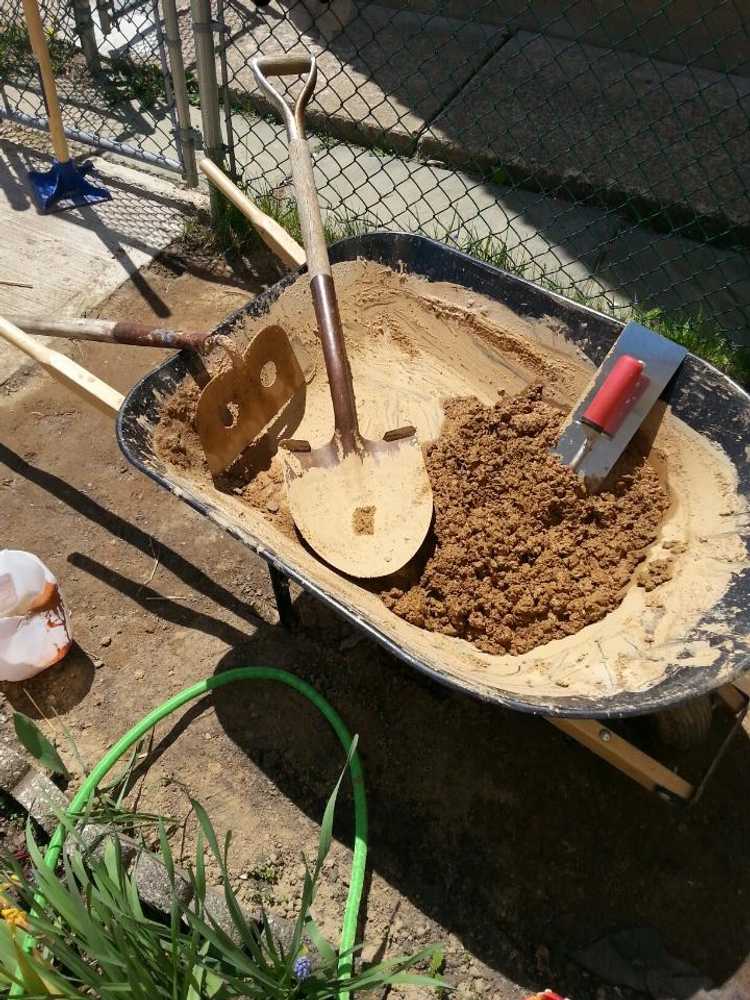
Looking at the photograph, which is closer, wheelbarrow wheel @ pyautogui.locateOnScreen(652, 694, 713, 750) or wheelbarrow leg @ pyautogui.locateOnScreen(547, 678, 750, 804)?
wheelbarrow leg @ pyautogui.locateOnScreen(547, 678, 750, 804)

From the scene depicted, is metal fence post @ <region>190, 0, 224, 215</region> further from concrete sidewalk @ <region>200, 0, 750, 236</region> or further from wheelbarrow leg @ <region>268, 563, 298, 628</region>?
wheelbarrow leg @ <region>268, 563, 298, 628</region>

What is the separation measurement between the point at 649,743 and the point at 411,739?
0.63 m

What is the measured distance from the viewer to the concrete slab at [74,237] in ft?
11.0

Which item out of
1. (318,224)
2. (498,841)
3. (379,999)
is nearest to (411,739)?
(498,841)

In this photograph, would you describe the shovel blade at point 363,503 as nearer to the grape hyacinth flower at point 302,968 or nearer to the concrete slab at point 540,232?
the grape hyacinth flower at point 302,968

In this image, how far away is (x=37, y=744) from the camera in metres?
2.00

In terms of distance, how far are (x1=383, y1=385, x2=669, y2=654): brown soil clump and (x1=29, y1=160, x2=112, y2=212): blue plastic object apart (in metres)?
2.47

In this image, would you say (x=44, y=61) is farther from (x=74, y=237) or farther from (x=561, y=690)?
(x=561, y=690)

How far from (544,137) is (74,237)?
2297 millimetres

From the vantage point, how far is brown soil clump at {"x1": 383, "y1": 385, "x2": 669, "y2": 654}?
1.97m

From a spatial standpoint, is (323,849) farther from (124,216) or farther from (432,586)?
(124,216)

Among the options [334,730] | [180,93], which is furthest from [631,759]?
[180,93]

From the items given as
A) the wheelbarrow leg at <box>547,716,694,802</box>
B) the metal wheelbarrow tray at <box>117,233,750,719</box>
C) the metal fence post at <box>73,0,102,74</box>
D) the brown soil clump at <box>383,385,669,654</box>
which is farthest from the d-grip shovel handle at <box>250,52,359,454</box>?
the metal fence post at <box>73,0,102,74</box>

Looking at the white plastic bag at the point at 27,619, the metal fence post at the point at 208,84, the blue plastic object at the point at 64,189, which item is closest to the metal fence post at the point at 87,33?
the blue plastic object at the point at 64,189
